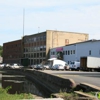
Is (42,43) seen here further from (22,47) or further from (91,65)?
→ (91,65)

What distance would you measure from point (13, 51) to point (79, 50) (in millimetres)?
54359

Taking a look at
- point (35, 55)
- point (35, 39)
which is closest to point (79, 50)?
point (35, 55)

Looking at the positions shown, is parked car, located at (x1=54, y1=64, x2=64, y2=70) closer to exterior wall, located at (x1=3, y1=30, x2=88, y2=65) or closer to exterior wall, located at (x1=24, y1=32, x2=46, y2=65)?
exterior wall, located at (x1=3, y1=30, x2=88, y2=65)

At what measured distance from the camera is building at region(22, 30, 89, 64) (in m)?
91.3

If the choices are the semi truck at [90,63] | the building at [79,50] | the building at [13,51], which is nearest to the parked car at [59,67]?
the semi truck at [90,63]

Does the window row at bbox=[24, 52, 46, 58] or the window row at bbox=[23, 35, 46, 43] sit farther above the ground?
the window row at bbox=[23, 35, 46, 43]

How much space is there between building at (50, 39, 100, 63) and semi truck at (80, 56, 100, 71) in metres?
7.03

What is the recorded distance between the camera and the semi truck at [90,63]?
54.5 m

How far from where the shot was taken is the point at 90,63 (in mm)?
54500

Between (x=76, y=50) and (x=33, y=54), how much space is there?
106 ft

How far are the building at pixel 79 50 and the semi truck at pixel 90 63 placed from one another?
7028 mm

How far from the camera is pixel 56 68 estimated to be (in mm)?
64250

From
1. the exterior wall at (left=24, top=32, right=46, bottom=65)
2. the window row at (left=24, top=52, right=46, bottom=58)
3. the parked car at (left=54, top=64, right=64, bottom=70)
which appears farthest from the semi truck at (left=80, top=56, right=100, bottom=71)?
the window row at (left=24, top=52, right=46, bottom=58)

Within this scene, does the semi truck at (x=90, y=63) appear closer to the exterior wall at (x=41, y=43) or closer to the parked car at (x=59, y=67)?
the parked car at (x=59, y=67)
